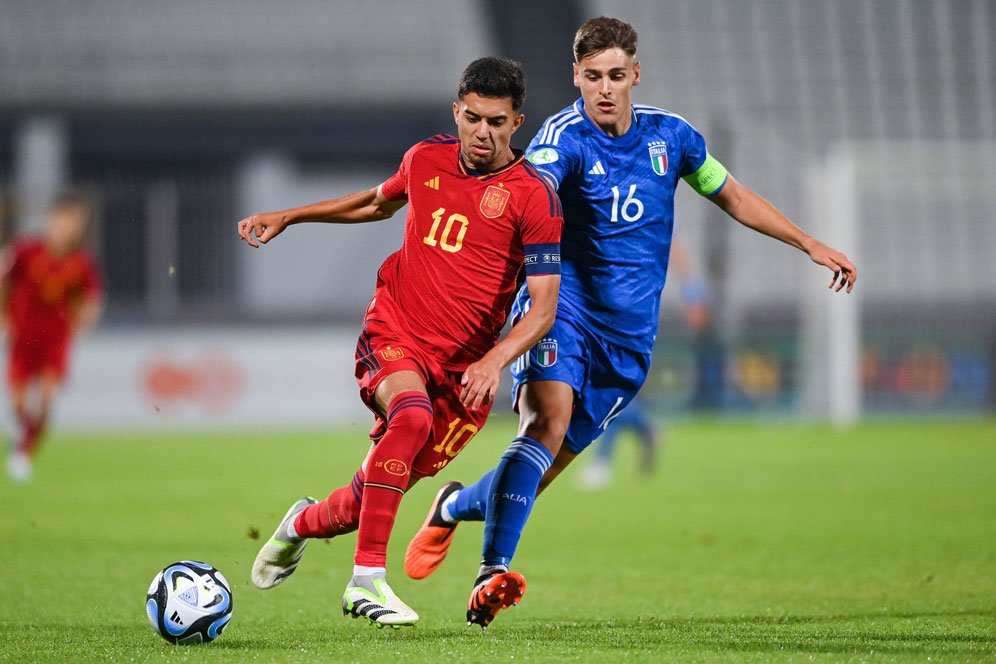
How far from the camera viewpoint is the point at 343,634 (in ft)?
16.3

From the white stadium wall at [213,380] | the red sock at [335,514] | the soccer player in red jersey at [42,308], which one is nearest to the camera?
the red sock at [335,514]

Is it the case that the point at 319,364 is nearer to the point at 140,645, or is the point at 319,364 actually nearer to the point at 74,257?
the point at 74,257

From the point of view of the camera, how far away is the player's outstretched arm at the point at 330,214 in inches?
208

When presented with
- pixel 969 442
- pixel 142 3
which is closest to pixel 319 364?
pixel 969 442

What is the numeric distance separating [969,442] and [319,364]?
28.4ft

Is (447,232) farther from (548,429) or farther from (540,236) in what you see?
(548,429)

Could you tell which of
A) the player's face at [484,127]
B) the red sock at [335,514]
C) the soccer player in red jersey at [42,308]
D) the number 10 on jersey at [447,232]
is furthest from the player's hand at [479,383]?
the soccer player in red jersey at [42,308]

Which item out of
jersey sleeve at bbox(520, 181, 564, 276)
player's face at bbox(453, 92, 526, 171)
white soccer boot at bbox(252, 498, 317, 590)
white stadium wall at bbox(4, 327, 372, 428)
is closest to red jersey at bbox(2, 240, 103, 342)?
white stadium wall at bbox(4, 327, 372, 428)

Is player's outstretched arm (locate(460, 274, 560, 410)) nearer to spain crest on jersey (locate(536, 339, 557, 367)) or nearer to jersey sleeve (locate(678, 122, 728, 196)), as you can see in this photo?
spain crest on jersey (locate(536, 339, 557, 367))

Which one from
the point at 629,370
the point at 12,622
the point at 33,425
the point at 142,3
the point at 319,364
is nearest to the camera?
the point at 12,622

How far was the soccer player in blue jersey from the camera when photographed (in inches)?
211

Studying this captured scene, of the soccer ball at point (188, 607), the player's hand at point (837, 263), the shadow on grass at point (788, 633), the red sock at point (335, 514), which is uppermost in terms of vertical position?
the player's hand at point (837, 263)

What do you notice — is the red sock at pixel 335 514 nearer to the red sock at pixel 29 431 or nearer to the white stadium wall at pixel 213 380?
the red sock at pixel 29 431

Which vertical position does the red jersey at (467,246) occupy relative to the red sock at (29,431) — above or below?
above
